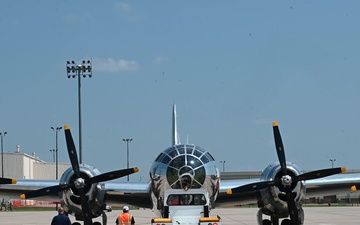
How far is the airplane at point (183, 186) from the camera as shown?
19297 millimetres

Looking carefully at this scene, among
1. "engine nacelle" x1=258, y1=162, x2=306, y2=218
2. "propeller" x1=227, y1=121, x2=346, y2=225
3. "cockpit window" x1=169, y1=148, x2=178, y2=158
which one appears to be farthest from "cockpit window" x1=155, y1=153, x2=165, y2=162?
"engine nacelle" x1=258, y1=162, x2=306, y2=218

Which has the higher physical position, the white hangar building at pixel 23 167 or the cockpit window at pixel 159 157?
the white hangar building at pixel 23 167

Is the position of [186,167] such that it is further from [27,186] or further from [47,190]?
[27,186]

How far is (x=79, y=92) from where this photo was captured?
41344mm

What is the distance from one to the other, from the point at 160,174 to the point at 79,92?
22.7 meters

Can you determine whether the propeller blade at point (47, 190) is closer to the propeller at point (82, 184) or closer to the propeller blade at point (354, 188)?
the propeller at point (82, 184)

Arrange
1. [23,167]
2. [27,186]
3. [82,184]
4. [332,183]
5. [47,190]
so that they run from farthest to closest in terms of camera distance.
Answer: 1. [23,167]
2. [27,186]
3. [332,183]
4. [47,190]
5. [82,184]

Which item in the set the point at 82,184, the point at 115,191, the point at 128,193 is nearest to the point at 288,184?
the point at 128,193

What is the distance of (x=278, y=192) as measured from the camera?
2181cm

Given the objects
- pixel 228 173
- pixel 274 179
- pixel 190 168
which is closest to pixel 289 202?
pixel 274 179

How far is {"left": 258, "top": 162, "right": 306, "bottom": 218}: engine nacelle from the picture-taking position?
2167 centimetres

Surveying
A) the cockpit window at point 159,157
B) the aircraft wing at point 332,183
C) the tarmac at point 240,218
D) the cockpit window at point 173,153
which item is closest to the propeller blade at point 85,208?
the cockpit window at point 159,157

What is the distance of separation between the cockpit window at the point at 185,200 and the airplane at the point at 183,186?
21 centimetres

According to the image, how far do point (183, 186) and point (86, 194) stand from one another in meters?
4.87
